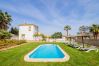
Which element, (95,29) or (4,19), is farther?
(95,29)

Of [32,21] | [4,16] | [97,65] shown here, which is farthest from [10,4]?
→ [32,21]

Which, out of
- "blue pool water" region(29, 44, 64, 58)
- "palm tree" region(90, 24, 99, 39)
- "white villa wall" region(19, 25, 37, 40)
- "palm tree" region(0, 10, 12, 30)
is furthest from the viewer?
"white villa wall" region(19, 25, 37, 40)

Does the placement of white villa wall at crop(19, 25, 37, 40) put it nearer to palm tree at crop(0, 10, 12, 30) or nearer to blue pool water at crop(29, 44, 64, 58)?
palm tree at crop(0, 10, 12, 30)

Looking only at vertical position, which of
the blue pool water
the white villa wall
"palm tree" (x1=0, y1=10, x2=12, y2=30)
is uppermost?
"palm tree" (x1=0, y1=10, x2=12, y2=30)

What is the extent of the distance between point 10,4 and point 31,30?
2281 centimetres

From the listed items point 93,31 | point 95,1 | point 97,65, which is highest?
point 95,1

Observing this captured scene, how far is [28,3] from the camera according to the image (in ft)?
89.0

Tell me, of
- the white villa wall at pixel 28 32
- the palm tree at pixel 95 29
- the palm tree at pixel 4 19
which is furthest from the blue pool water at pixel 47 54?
the palm tree at pixel 95 29

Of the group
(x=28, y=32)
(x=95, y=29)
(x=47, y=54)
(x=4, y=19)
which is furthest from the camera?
(x=28, y=32)

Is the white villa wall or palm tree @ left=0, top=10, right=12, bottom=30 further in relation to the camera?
the white villa wall

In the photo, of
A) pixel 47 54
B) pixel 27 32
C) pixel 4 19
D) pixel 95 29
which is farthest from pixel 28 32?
pixel 47 54

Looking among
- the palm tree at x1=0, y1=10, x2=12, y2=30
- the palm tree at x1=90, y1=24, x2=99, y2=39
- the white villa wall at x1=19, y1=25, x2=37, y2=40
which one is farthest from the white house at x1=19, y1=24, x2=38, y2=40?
the palm tree at x1=90, y1=24, x2=99, y2=39

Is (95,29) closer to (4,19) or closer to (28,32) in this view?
(28,32)

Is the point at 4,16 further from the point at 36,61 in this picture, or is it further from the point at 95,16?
the point at 36,61
